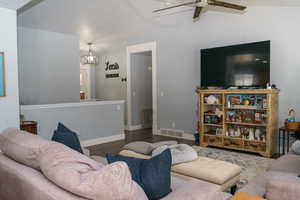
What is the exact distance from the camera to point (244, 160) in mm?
4125

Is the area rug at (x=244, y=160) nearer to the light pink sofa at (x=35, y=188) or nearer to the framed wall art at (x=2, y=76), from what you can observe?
the light pink sofa at (x=35, y=188)

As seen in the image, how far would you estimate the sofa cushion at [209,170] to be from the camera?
240 cm

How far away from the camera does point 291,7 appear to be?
435cm

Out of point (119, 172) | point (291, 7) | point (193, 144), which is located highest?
point (291, 7)

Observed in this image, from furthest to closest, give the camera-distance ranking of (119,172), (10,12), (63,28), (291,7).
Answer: (63,28)
(291,7)
(10,12)
(119,172)

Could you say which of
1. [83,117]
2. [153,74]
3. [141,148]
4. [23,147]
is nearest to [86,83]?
[153,74]

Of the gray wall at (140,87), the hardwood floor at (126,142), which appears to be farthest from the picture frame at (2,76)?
the gray wall at (140,87)

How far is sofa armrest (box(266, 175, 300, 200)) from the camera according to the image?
127 centimetres

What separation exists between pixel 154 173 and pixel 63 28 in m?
5.90

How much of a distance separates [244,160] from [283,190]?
3.01 meters

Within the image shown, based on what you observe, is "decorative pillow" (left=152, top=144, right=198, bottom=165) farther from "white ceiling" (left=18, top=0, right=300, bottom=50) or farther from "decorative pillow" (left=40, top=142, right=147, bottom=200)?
"white ceiling" (left=18, top=0, right=300, bottom=50)

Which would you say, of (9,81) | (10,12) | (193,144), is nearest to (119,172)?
(9,81)

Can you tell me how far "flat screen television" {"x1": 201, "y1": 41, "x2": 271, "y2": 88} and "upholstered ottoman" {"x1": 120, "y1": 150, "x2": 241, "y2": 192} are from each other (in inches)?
95.1

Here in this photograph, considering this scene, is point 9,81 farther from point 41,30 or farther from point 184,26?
point 184,26
